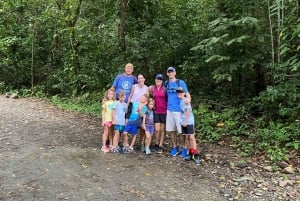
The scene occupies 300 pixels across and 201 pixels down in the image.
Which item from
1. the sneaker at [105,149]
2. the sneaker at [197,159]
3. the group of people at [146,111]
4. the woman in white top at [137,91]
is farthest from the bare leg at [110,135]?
the sneaker at [197,159]

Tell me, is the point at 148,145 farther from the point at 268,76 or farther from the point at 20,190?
the point at 268,76

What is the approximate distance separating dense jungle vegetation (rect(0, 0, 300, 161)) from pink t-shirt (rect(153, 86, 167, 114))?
1232 mm

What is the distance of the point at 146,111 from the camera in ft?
24.4

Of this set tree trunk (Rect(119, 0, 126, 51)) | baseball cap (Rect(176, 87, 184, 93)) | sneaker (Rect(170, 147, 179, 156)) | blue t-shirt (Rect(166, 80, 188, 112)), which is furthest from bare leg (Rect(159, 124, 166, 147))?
tree trunk (Rect(119, 0, 126, 51))

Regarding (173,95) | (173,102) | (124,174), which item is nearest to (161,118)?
(173,102)

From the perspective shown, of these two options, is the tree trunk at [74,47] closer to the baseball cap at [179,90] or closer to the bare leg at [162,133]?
the bare leg at [162,133]

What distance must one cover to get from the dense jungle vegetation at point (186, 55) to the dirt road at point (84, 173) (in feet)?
6.50

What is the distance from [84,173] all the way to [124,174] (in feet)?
2.20

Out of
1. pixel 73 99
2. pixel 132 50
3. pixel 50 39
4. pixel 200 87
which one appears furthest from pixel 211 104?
pixel 50 39

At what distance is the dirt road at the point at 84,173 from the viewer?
5.54 metres

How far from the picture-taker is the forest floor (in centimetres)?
560

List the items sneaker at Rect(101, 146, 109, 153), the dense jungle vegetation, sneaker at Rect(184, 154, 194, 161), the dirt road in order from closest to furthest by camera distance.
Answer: the dirt road < sneaker at Rect(184, 154, 194, 161) < sneaker at Rect(101, 146, 109, 153) < the dense jungle vegetation

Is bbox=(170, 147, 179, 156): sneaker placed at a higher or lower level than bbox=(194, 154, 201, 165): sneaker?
higher

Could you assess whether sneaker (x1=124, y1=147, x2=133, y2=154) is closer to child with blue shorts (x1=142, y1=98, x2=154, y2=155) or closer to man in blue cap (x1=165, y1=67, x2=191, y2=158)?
child with blue shorts (x1=142, y1=98, x2=154, y2=155)
